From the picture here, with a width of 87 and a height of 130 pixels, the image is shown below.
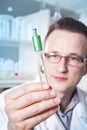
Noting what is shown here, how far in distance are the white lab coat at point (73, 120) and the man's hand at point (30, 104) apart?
270 mm

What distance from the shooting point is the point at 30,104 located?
1.62 ft

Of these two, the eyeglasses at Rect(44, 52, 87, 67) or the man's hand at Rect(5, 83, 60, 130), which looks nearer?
the man's hand at Rect(5, 83, 60, 130)

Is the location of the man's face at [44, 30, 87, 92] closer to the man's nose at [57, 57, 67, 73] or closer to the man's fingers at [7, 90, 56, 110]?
the man's nose at [57, 57, 67, 73]

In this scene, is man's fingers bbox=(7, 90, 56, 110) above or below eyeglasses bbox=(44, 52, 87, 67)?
below

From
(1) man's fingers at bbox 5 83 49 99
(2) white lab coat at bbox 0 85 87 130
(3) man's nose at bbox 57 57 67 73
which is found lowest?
(2) white lab coat at bbox 0 85 87 130

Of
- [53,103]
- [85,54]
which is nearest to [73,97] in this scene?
[85,54]

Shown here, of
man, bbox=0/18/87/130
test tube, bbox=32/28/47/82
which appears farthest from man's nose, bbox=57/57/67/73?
test tube, bbox=32/28/47/82

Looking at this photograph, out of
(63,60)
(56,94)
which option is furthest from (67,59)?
(56,94)

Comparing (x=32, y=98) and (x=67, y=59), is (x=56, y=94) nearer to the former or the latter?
(x=32, y=98)

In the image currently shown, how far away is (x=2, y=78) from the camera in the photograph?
1271 millimetres

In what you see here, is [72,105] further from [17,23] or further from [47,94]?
[17,23]

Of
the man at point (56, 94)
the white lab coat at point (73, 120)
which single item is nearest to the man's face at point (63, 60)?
the man at point (56, 94)

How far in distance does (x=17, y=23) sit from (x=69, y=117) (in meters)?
0.73

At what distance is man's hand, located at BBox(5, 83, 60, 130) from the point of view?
0.48m
